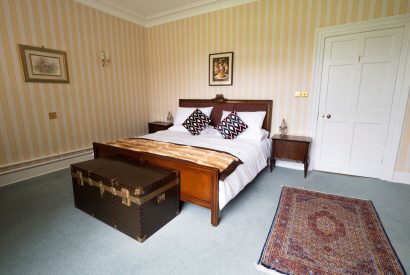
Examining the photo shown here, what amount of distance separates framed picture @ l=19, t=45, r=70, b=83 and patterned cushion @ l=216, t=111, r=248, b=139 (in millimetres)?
2773

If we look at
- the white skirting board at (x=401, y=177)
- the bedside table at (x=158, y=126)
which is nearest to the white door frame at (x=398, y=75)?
the white skirting board at (x=401, y=177)

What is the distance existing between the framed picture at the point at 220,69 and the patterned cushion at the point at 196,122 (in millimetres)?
799

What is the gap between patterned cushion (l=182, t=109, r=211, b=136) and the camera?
3.65 meters

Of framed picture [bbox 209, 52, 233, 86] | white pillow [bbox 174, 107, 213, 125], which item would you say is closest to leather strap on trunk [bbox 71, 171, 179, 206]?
white pillow [bbox 174, 107, 213, 125]

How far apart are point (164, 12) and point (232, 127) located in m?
2.96

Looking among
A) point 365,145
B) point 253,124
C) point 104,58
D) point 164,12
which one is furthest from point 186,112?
point 365,145

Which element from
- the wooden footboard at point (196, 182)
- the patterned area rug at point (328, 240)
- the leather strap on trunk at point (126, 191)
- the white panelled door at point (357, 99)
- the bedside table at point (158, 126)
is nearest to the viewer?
the patterned area rug at point (328, 240)

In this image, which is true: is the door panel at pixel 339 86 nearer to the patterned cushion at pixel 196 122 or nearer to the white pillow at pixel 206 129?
the white pillow at pixel 206 129

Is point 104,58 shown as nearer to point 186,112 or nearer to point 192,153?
point 186,112

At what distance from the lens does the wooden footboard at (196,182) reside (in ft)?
6.55

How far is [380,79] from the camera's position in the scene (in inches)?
116

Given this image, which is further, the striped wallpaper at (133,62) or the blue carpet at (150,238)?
the striped wallpaper at (133,62)

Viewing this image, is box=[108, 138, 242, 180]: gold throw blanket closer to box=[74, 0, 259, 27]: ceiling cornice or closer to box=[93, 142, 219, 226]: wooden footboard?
box=[93, 142, 219, 226]: wooden footboard

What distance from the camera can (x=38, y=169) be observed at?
10.9 ft
